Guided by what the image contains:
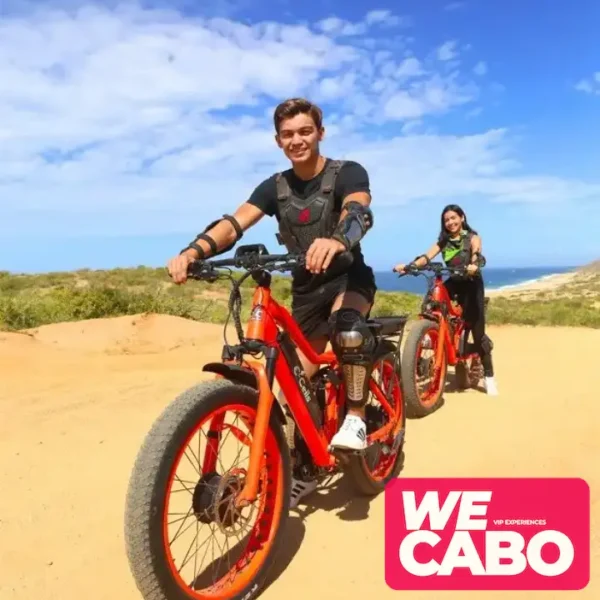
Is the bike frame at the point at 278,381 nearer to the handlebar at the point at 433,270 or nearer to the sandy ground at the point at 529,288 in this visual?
the handlebar at the point at 433,270

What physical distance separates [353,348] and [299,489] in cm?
126

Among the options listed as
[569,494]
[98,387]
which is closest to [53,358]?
[98,387]

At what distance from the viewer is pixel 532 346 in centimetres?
1107

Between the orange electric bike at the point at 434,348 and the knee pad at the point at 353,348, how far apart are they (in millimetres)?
2585

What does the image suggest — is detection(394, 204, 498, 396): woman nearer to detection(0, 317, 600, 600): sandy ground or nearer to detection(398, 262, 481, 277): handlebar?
detection(398, 262, 481, 277): handlebar

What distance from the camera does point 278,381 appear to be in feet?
10.6

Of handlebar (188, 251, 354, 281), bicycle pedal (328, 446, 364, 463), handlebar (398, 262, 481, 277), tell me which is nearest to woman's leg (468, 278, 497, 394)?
handlebar (398, 262, 481, 277)

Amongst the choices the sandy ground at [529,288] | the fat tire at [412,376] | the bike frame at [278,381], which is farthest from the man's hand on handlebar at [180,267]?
the sandy ground at [529,288]

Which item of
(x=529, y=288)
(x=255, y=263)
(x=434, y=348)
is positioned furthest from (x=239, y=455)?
(x=529, y=288)

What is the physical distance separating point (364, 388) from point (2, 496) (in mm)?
2666

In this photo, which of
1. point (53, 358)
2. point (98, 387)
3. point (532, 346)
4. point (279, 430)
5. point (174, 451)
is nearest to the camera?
point (174, 451)

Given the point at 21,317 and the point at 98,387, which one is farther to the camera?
the point at 21,317

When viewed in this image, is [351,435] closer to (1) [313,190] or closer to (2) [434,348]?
(1) [313,190]

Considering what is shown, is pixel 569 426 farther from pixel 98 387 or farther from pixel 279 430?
pixel 98 387
